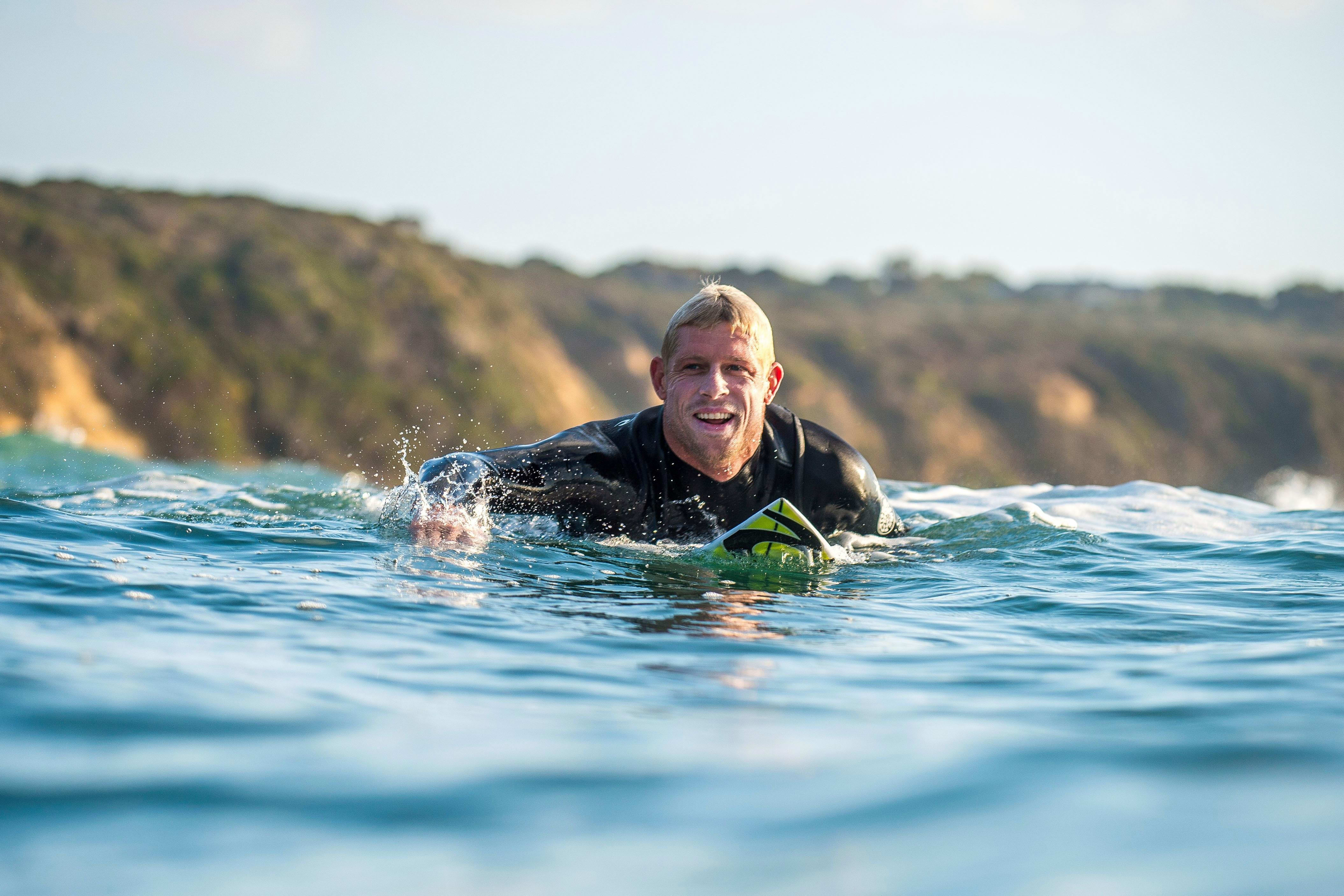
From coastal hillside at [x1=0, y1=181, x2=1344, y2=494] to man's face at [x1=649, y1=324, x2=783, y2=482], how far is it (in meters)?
22.7

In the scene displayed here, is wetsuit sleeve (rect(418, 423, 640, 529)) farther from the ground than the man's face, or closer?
closer

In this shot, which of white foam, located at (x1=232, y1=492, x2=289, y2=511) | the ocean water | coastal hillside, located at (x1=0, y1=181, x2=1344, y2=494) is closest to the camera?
the ocean water

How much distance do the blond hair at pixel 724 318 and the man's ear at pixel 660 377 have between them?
100 millimetres

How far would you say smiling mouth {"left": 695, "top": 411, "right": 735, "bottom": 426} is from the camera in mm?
7070

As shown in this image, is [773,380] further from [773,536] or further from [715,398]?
[773,536]

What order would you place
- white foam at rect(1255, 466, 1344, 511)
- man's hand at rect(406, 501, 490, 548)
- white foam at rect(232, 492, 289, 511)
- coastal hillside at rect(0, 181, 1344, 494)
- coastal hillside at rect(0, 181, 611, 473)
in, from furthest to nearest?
1. white foam at rect(1255, 466, 1344, 511)
2. coastal hillside at rect(0, 181, 1344, 494)
3. coastal hillside at rect(0, 181, 611, 473)
4. white foam at rect(232, 492, 289, 511)
5. man's hand at rect(406, 501, 490, 548)

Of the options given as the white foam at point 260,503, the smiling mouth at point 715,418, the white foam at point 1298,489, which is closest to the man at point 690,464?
the smiling mouth at point 715,418

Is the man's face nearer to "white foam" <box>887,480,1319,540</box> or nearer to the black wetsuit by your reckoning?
the black wetsuit

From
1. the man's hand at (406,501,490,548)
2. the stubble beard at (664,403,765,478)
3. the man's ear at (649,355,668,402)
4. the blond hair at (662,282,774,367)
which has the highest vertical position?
the blond hair at (662,282,774,367)

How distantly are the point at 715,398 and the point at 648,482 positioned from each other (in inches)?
28.3

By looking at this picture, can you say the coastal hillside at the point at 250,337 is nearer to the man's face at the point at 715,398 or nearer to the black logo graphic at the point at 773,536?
the man's face at the point at 715,398

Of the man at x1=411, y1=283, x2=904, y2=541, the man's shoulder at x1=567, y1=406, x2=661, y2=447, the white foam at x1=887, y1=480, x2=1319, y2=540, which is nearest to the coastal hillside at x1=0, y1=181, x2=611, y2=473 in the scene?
the white foam at x1=887, y1=480, x2=1319, y2=540

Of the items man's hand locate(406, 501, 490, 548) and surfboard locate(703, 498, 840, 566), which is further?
man's hand locate(406, 501, 490, 548)

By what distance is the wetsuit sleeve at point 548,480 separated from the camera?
6965 mm
